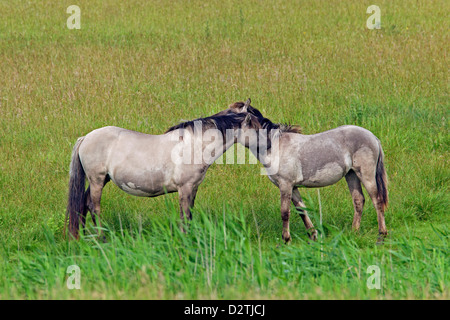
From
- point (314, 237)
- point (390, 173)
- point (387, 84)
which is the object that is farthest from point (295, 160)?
point (387, 84)

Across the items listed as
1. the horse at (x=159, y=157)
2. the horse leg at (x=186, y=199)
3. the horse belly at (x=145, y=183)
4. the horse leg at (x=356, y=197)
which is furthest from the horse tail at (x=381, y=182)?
the horse belly at (x=145, y=183)

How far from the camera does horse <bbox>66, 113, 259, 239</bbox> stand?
7098mm

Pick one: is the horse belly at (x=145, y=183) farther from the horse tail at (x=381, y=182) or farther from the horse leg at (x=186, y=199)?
the horse tail at (x=381, y=182)

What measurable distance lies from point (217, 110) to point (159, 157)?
15.3ft

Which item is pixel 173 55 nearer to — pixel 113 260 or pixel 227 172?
pixel 227 172

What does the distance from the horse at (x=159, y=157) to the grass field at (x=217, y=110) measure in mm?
404

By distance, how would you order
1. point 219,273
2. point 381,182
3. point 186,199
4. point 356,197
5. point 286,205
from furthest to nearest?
point 356,197, point 381,182, point 286,205, point 186,199, point 219,273

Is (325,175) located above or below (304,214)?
above

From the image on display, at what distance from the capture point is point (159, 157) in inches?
281

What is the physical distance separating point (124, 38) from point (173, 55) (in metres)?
2.15

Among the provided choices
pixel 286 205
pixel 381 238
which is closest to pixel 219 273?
pixel 286 205

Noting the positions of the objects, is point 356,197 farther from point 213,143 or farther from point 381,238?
point 213,143

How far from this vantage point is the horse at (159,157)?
7.10 metres

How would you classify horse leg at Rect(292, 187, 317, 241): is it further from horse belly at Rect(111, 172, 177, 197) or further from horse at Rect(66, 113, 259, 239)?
horse belly at Rect(111, 172, 177, 197)
